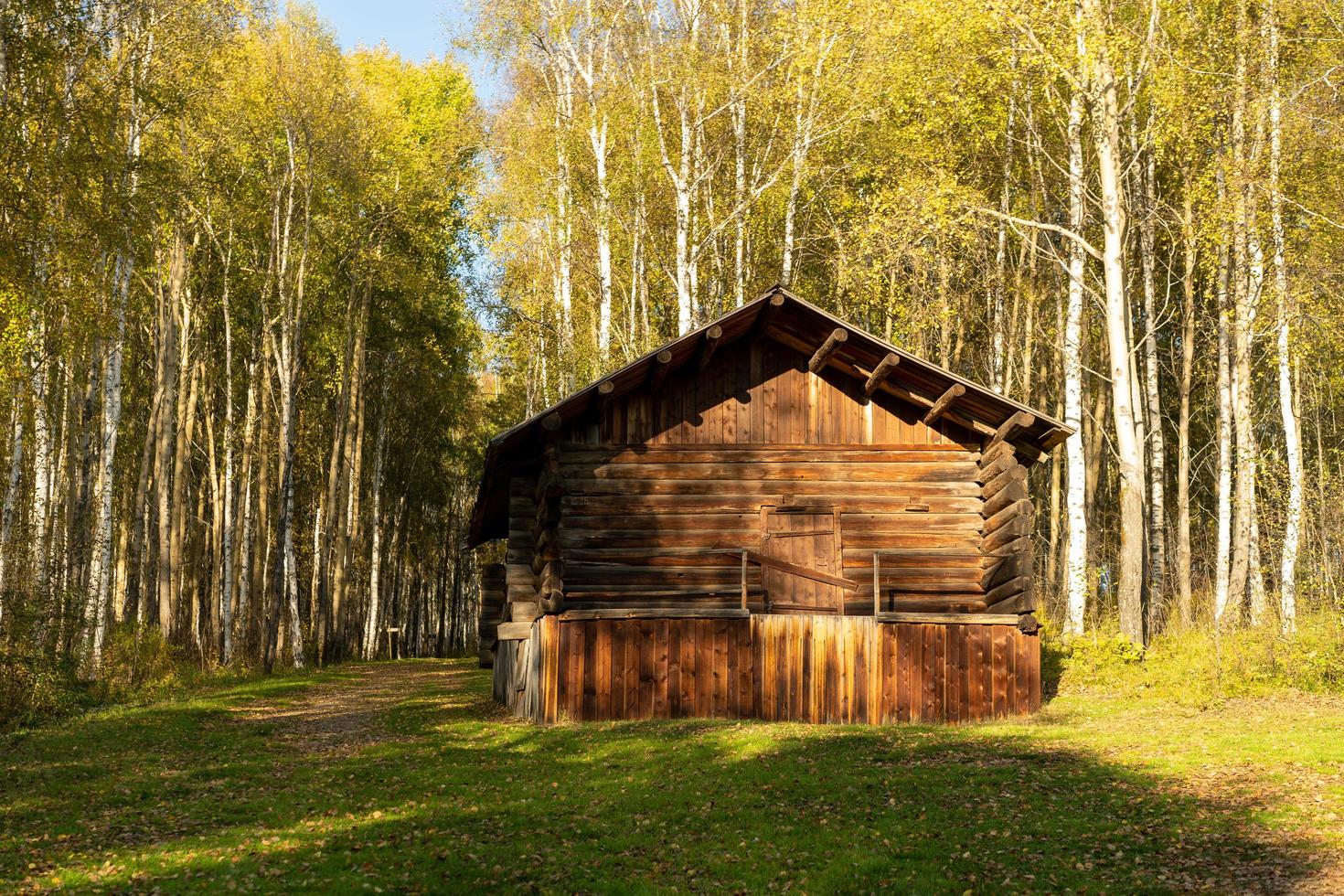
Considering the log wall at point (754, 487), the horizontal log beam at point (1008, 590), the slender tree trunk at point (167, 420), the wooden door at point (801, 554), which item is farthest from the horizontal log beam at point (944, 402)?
the slender tree trunk at point (167, 420)

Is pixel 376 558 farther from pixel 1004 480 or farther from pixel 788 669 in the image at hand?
pixel 1004 480

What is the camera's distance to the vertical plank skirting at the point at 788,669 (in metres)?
Answer: 20.3

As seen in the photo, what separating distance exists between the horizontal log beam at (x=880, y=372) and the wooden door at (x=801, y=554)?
2244mm

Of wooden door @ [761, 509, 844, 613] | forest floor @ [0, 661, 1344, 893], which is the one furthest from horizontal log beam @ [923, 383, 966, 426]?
forest floor @ [0, 661, 1344, 893]

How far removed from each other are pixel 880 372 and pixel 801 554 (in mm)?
3412

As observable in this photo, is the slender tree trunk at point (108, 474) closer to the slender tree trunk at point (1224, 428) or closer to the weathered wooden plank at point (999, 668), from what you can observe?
the weathered wooden plank at point (999, 668)

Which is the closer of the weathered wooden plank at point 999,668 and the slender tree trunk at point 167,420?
the weathered wooden plank at point 999,668

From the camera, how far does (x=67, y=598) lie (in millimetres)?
23188

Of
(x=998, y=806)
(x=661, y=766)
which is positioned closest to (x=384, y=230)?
(x=661, y=766)

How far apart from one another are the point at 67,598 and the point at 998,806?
17831mm

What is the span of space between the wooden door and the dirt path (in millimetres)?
6834

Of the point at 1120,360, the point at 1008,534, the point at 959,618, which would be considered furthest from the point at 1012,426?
the point at 1120,360

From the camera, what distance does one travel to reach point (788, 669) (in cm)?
2036

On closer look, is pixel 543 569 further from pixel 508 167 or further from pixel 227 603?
pixel 508 167
